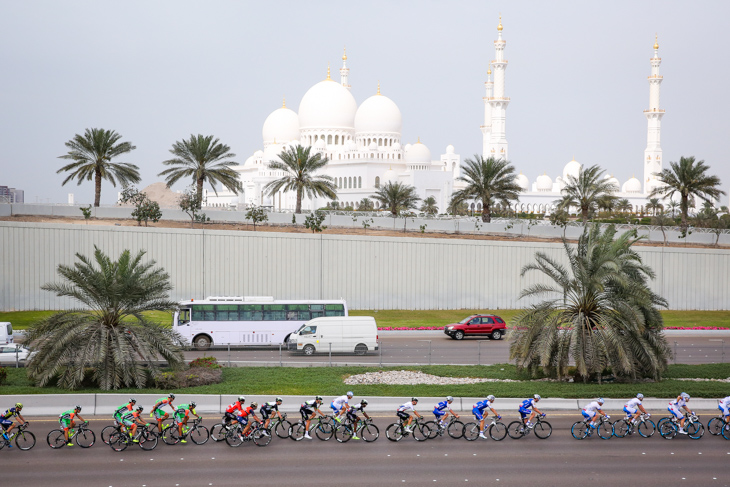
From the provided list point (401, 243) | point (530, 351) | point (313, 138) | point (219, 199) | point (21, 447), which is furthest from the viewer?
point (219, 199)

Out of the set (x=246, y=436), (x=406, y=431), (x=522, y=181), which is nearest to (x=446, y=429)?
(x=406, y=431)

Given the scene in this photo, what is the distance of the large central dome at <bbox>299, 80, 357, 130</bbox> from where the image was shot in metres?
99.4

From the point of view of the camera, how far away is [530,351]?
2219 centimetres

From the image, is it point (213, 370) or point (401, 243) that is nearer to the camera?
point (213, 370)

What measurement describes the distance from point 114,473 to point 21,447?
282 centimetres

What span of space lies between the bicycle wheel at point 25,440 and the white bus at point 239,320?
13.2 m

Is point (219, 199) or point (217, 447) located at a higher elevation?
point (219, 199)

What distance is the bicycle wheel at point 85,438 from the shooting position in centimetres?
1597

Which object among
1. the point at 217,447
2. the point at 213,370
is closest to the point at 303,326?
the point at 213,370

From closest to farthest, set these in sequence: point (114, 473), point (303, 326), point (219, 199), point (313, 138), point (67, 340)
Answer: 1. point (114, 473)
2. point (67, 340)
3. point (303, 326)
4. point (313, 138)
5. point (219, 199)

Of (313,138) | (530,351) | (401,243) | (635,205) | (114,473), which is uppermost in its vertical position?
(313,138)

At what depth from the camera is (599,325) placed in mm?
22031

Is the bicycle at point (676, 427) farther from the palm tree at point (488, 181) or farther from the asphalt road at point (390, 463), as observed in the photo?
the palm tree at point (488, 181)

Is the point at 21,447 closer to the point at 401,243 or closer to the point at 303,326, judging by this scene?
the point at 303,326
